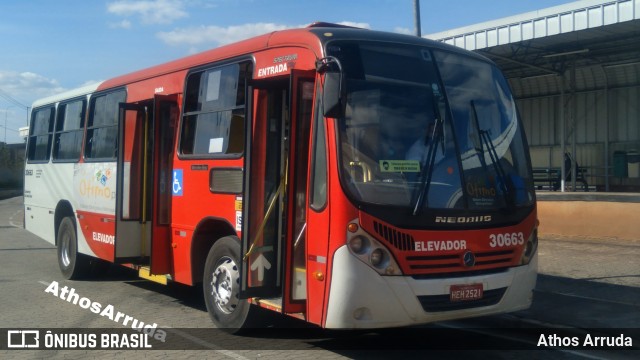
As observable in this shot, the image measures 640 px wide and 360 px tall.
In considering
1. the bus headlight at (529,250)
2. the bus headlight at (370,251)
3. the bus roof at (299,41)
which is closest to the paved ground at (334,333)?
the bus headlight at (529,250)

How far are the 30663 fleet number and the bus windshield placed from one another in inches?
11.0

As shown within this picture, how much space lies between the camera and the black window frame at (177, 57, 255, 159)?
24.6 feet

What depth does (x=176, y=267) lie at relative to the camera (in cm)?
869

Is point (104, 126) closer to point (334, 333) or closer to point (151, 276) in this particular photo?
point (151, 276)

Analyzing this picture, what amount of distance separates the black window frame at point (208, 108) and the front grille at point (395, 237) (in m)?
1.84

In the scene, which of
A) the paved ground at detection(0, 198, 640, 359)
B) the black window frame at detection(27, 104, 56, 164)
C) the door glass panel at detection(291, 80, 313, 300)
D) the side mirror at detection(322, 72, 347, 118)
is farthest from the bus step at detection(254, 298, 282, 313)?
the black window frame at detection(27, 104, 56, 164)

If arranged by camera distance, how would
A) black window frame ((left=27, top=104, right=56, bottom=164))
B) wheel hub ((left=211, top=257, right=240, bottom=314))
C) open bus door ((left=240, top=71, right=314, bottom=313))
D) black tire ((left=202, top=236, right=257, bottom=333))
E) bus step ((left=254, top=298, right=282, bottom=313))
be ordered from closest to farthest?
open bus door ((left=240, top=71, right=314, bottom=313)) → bus step ((left=254, top=298, right=282, bottom=313)) → black tire ((left=202, top=236, right=257, bottom=333)) → wheel hub ((left=211, top=257, right=240, bottom=314)) → black window frame ((left=27, top=104, right=56, bottom=164))

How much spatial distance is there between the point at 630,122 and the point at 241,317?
2778 cm

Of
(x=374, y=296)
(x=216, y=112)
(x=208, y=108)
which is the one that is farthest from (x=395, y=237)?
(x=208, y=108)

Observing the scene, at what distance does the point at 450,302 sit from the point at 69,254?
313 inches

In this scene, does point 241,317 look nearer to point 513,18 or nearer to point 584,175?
point 513,18

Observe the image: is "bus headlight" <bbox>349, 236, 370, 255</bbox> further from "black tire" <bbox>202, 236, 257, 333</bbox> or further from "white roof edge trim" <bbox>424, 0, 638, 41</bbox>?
"white roof edge trim" <bbox>424, 0, 638, 41</bbox>

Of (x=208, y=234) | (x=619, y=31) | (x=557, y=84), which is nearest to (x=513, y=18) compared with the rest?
(x=619, y=31)

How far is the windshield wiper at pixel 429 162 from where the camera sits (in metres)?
6.08
